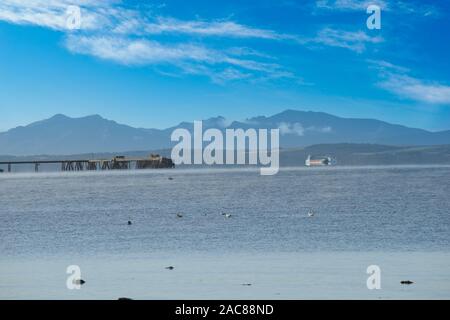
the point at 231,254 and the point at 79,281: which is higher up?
the point at 231,254

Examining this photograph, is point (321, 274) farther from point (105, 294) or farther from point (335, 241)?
point (335, 241)

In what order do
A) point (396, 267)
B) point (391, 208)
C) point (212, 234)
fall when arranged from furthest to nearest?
point (391, 208), point (212, 234), point (396, 267)

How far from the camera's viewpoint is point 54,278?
676 inches

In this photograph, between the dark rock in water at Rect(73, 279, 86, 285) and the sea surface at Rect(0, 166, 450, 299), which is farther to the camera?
the dark rock in water at Rect(73, 279, 86, 285)

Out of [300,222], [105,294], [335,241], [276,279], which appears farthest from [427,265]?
[300,222]

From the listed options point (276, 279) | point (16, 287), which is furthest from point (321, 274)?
point (16, 287)

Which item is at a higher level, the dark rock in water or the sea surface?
the sea surface

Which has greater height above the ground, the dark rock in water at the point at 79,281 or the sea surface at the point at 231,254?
the sea surface at the point at 231,254

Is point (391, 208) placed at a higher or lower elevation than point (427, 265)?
higher

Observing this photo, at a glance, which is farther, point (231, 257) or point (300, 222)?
point (300, 222)

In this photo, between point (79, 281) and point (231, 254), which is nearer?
point (79, 281)

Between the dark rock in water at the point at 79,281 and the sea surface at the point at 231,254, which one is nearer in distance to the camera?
the sea surface at the point at 231,254
